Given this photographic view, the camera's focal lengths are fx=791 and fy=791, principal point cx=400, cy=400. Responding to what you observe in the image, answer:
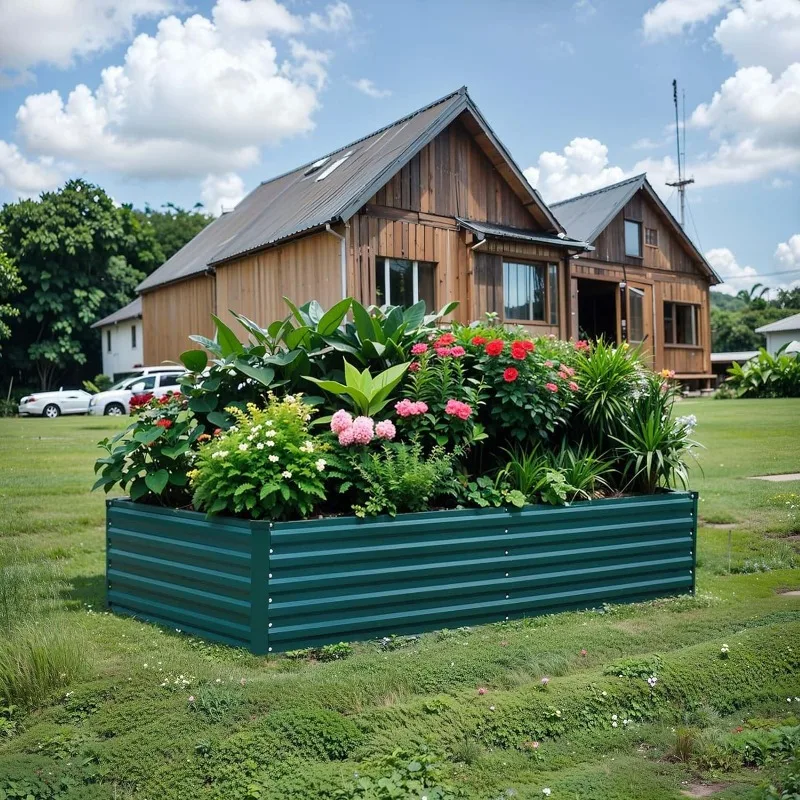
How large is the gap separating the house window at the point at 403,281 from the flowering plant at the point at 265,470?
439 inches

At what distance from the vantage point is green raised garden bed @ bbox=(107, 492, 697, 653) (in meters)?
4.33

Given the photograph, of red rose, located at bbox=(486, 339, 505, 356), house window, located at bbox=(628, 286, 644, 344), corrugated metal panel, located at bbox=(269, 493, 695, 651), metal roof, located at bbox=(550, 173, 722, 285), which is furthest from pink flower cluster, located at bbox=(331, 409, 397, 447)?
house window, located at bbox=(628, 286, 644, 344)

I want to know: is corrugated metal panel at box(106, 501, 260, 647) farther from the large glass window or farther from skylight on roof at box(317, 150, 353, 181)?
skylight on roof at box(317, 150, 353, 181)

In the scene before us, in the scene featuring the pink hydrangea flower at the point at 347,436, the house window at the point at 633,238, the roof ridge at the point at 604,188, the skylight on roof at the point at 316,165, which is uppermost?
the roof ridge at the point at 604,188

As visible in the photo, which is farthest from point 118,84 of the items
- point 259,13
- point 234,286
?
point 234,286

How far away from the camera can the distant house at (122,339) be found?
33.9 metres

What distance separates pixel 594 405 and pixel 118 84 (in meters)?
9.49

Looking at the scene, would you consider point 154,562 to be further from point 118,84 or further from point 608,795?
point 118,84

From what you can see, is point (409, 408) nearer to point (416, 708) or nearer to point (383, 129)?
point (416, 708)

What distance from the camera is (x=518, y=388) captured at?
544cm

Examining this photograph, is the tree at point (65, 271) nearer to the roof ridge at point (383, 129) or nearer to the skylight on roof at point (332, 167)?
the roof ridge at point (383, 129)

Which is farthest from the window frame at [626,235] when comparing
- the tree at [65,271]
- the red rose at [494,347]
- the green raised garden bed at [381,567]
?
the tree at [65,271]

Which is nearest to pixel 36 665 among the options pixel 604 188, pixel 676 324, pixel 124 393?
pixel 124 393

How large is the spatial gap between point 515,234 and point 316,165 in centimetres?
695
